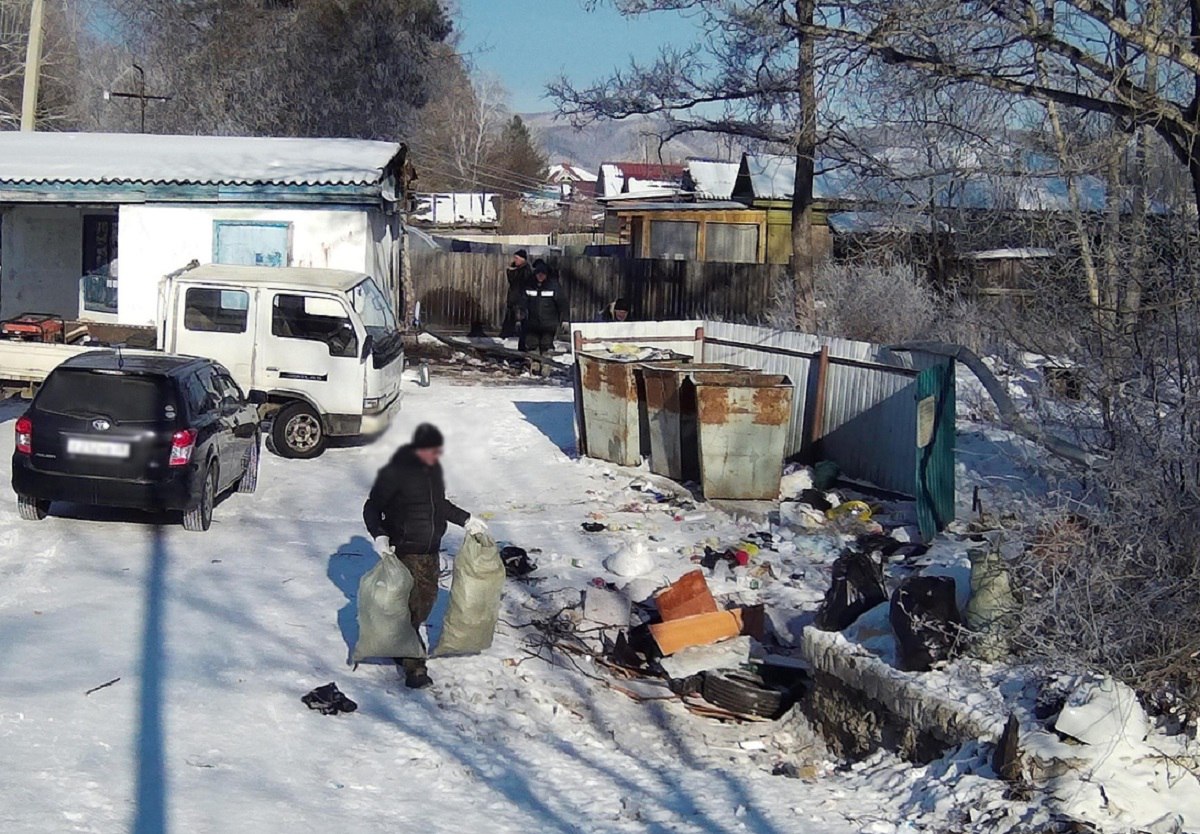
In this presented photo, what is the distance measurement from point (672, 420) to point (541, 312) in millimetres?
8832

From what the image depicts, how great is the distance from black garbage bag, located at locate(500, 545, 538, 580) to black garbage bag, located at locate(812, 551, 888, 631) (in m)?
2.88

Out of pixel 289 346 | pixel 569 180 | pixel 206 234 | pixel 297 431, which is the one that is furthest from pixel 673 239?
pixel 569 180

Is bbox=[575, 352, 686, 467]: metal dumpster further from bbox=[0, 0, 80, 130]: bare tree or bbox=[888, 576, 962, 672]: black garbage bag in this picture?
bbox=[0, 0, 80, 130]: bare tree

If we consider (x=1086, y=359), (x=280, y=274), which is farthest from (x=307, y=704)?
(x=280, y=274)

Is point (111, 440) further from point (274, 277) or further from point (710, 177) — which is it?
point (710, 177)

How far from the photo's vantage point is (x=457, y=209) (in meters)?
67.0

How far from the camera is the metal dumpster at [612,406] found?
47.0 ft

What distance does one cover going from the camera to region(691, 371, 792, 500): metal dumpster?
43.0 ft

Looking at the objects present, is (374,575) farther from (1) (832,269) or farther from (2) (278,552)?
(1) (832,269)

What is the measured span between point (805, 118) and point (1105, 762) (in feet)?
42.4

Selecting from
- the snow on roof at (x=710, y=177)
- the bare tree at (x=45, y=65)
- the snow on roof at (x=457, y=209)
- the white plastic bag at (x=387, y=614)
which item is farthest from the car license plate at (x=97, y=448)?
the snow on roof at (x=457, y=209)

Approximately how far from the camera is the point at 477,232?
59344 millimetres

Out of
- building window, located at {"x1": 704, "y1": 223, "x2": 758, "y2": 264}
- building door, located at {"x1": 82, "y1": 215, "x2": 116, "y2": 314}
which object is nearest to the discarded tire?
building door, located at {"x1": 82, "y1": 215, "x2": 116, "y2": 314}

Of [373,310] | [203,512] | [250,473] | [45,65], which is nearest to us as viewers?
[203,512]
